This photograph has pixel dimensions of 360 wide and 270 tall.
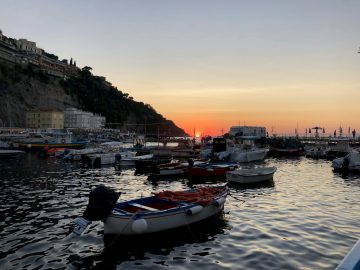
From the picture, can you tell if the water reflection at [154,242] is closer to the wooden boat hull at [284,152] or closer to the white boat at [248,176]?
the white boat at [248,176]

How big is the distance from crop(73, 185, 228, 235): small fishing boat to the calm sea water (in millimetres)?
709

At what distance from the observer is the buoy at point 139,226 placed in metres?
14.8

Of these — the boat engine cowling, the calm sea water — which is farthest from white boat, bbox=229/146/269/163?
the boat engine cowling

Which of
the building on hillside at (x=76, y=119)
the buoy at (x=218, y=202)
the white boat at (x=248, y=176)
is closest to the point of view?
the buoy at (x=218, y=202)

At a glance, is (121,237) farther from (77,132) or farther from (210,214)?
(77,132)

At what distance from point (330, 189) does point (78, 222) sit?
24.9 m

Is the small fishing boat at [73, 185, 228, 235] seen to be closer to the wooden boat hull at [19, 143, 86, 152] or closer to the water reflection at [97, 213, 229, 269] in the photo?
the water reflection at [97, 213, 229, 269]

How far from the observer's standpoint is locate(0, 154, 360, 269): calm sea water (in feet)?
44.7

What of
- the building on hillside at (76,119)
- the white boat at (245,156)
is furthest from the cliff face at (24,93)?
the white boat at (245,156)

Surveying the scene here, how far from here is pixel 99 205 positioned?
1466 cm

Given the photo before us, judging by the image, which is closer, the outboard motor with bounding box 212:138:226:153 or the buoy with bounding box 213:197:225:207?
the buoy with bounding box 213:197:225:207

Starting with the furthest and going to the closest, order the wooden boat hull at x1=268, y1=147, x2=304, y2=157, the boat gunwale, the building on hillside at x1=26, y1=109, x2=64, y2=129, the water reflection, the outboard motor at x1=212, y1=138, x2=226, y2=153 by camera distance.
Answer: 1. the building on hillside at x1=26, y1=109, x2=64, y2=129
2. the wooden boat hull at x1=268, y1=147, x2=304, y2=157
3. the outboard motor at x1=212, y1=138, x2=226, y2=153
4. the boat gunwale
5. the water reflection

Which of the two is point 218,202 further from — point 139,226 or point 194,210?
point 139,226

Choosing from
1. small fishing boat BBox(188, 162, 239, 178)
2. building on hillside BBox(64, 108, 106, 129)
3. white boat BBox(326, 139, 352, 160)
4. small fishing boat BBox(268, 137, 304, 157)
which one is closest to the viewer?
small fishing boat BBox(188, 162, 239, 178)
